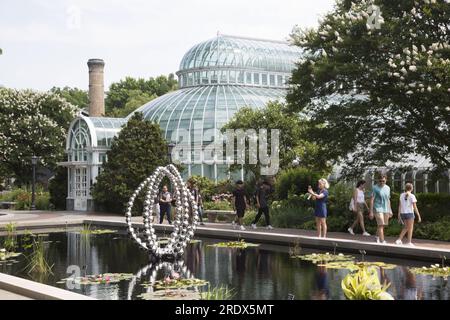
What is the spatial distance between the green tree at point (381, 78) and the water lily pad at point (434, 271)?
17.8 feet

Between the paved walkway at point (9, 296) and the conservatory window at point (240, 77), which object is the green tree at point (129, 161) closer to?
the conservatory window at point (240, 77)

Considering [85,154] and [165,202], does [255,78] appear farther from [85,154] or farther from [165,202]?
[165,202]

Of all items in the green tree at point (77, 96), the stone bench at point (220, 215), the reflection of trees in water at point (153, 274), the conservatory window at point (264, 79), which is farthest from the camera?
the green tree at point (77, 96)

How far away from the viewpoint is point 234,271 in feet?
40.7

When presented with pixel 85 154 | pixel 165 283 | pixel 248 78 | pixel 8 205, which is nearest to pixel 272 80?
pixel 248 78

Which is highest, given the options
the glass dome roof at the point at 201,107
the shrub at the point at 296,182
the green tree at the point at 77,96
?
the green tree at the point at 77,96

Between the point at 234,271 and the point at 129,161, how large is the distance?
18.8m

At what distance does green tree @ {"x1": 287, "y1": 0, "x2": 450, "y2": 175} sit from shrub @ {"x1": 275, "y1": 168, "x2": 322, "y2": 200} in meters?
3.08

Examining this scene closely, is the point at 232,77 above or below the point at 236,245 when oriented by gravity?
above

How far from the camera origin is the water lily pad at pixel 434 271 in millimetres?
11289

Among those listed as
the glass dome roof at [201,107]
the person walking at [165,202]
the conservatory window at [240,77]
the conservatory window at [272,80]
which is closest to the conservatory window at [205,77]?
the glass dome roof at [201,107]
